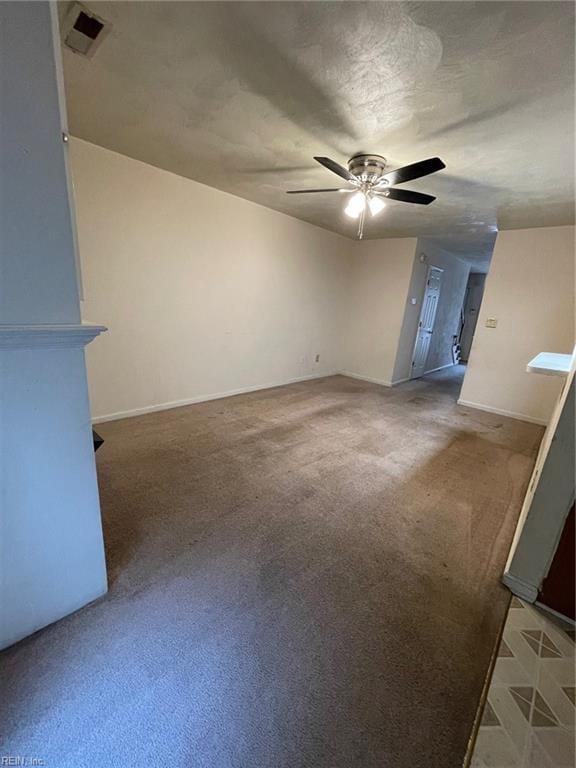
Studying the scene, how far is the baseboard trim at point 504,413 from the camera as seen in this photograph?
418 cm

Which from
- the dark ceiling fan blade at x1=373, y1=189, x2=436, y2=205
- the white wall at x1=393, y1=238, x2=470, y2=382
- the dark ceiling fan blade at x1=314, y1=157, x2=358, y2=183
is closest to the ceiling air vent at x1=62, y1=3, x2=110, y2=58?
the dark ceiling fan blade at x1=314, y1=157, x2=358, y2=183

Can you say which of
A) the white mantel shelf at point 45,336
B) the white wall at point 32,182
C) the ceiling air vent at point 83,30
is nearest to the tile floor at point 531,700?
the white mantel shelf at point 45,336

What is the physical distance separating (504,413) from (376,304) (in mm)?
2603

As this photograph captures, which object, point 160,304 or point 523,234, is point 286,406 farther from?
point 523,234

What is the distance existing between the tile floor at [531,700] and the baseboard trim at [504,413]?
3.41 metres

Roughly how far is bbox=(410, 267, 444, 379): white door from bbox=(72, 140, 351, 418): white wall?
2.10m

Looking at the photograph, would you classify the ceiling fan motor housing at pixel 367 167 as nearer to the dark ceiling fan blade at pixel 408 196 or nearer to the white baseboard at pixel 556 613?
the dark ceiling fan blade at pixel 408 196

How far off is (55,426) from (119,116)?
2.17m

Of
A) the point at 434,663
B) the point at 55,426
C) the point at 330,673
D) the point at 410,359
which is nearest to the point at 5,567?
the point at 55,426

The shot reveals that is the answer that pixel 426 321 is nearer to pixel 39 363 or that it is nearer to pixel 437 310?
pixel 437 310

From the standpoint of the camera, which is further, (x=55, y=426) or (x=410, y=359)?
(x=410, y=359)

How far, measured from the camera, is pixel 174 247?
10.7 ft

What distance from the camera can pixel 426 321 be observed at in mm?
6086

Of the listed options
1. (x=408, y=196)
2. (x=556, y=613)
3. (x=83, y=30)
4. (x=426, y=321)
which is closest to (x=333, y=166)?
(x=408, y=196)
